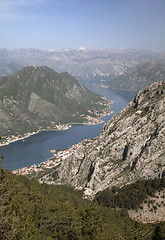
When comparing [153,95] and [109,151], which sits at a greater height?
[153,95]

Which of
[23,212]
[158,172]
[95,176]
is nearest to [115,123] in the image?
[95,176]

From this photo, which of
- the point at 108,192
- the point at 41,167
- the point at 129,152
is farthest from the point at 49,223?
the point at 41,167

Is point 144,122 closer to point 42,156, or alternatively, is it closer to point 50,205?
point 50,205

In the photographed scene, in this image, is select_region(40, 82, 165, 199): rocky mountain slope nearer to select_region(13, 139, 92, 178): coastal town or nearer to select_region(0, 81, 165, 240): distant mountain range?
Answer: select_region(0, 81, 165, 240): distant mountain range

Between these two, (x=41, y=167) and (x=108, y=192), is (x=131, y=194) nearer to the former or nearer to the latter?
(x=108, y=192)

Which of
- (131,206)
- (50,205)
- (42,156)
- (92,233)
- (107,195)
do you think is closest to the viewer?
(92,233)

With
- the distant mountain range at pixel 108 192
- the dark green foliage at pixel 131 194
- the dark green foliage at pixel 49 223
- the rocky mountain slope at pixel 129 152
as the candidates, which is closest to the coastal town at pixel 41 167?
the distant mountain range at pixel 108 192
